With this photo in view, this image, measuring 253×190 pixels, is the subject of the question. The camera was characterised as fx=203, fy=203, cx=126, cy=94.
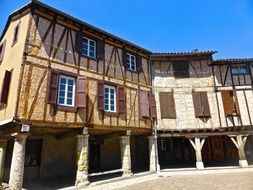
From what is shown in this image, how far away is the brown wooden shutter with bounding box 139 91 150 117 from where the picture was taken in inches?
466

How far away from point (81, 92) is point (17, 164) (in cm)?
365

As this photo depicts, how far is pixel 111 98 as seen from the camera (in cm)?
1062

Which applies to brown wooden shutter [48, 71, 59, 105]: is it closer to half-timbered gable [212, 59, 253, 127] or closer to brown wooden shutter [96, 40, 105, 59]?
brown wooden shutter [96, 40, 105, 59]

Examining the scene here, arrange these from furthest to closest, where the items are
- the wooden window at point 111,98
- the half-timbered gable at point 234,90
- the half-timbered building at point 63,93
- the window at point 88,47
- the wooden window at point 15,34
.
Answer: the half-timbered gable at point 234,90 < the window at point 88,47 < the wooden window at point 111,98 < the wooden window at point 15,34 < the half-timbered building at point 63,93

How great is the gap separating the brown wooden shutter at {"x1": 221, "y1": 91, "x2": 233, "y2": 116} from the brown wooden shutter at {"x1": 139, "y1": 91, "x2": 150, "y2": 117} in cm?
542

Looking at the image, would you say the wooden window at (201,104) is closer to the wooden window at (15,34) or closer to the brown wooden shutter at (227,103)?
the brown wooden shutter at (227,103)

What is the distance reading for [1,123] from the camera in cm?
789

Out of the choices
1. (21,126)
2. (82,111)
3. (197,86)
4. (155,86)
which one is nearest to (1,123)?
(21,126)

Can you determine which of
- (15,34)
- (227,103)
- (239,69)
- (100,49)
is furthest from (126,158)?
(239,69)

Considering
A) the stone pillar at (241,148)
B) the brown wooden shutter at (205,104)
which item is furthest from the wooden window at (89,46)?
the stone pillar at (241,148)

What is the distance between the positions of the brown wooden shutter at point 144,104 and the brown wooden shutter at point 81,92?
3977mm

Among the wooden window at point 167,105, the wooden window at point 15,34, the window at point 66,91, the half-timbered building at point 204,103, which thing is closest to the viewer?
the window at point 66,91

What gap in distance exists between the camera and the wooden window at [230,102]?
13.3m

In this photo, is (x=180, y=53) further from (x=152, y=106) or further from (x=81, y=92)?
(x=81, y=92)
